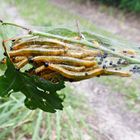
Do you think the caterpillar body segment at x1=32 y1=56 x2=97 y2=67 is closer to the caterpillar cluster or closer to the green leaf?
the caterpillar cluster

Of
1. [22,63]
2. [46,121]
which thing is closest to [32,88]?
[22,63]

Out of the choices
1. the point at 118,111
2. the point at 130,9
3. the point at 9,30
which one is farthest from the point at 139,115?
the point at 130,9

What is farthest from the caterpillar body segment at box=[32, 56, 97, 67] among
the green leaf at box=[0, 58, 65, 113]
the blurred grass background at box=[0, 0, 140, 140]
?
the blurred grass background at box=[0, 0, 140, 140]

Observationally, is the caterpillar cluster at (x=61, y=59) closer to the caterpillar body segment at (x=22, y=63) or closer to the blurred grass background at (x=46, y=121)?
the caterpillar body segment at (x=22, y=63)

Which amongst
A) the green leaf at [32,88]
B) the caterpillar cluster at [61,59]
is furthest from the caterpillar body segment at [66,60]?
the green leaf at [32,88]

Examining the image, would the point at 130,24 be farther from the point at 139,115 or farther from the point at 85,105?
the point at 85,105

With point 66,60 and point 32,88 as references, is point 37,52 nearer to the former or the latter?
point 66,60
